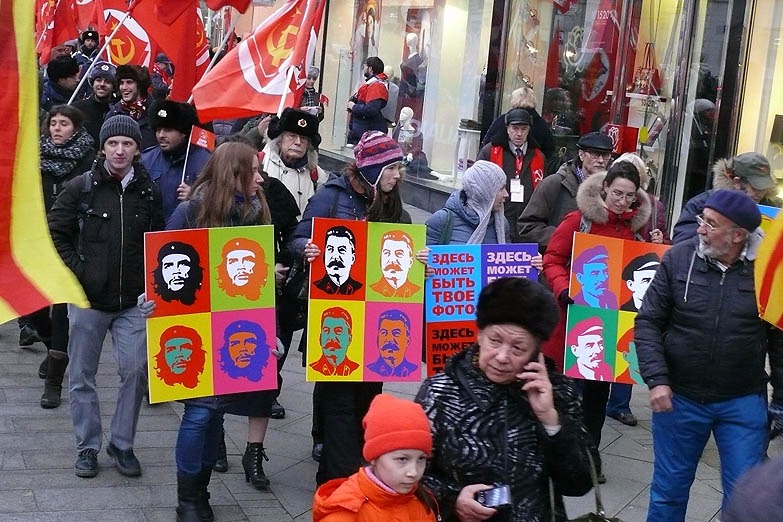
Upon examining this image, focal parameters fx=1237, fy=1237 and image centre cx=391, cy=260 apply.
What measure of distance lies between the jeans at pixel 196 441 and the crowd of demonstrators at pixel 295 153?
1.89 metres

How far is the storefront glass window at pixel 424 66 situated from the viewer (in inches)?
690

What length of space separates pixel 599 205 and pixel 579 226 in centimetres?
17

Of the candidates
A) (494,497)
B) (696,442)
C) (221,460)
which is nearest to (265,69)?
(221,460)

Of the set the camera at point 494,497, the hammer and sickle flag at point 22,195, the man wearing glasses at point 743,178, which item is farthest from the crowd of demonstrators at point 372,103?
the hammer and sickle flag at point 22,195

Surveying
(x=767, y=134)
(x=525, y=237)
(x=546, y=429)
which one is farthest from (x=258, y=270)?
(x=767, y=134)

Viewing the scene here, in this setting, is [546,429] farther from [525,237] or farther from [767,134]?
[767,134]

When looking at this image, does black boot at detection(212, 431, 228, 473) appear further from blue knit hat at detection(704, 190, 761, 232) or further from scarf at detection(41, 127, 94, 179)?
blue knit hat at detection(704, 190, 761, 232)

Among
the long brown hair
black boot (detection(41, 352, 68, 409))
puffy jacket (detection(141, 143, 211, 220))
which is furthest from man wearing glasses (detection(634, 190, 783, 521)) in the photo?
black boot (detection(41, 352, 68, 409))

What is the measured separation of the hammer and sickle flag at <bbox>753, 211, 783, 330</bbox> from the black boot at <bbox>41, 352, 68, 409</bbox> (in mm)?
5000

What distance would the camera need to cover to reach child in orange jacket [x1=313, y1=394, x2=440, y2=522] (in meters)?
3.62

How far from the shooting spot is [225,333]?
614 centimetres

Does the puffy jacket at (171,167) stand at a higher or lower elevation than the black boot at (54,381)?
higher

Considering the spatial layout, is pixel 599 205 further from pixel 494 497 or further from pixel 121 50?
pixel 121 50

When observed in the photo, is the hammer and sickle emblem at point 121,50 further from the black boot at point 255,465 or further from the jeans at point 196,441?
the jeans at point 196,441
